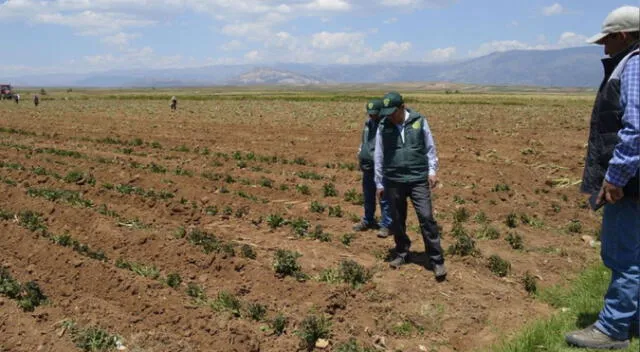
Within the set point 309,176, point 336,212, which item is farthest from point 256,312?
point 309,176

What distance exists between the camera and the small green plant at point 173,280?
6.40 metres

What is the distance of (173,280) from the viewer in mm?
6426

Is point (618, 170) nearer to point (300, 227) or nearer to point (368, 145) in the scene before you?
point (368, 145)

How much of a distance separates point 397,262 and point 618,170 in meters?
3.34

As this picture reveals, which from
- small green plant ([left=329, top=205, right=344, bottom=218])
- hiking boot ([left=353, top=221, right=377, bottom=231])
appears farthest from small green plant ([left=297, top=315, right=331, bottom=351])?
small green plant ([left=329, top=205, right=344, bottom=218])

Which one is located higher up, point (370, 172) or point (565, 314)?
point (370, 172)

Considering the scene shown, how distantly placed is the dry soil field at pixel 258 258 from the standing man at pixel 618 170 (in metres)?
1.21

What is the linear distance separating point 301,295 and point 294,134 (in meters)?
16.5

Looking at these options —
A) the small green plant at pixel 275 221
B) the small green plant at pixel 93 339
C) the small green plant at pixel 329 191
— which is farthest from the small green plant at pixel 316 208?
the small green plant at pixel 93 339

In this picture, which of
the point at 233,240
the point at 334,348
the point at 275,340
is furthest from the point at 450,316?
the point at 233,240

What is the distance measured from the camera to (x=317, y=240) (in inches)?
321

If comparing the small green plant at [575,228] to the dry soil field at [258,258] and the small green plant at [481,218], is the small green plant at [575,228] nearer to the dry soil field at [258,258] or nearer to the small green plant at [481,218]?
the dry soil field at [258,258]

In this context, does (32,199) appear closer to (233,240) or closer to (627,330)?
(233,240)

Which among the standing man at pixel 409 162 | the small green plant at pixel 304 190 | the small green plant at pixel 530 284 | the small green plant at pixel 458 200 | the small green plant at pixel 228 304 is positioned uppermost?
the standing man at pixel 409 162
